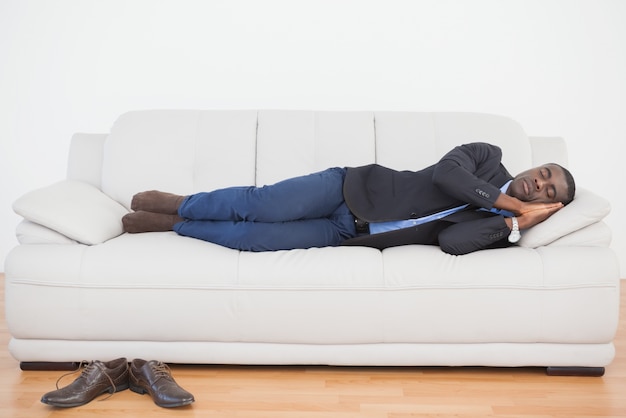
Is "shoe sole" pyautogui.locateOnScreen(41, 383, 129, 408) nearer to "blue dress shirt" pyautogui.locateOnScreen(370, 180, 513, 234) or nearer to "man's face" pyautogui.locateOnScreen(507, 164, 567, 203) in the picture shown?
"blue dress shirt" pyautogui.locateOnScreen(370, 180, 513, 234)

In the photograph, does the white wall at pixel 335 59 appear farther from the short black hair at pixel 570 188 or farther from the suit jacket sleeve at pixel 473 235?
the suit jacket sleeve at pixel 473 235

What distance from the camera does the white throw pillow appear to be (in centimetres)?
260

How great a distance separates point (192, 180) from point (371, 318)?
4.04 feet

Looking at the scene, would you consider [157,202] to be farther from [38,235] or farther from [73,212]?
[38,235]

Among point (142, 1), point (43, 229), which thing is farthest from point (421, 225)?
point (142, 1)

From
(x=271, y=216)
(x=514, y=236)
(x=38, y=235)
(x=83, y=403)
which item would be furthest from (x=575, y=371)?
(x=38, y=235)

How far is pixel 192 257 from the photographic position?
2541mm

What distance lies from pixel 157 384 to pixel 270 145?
1.39m

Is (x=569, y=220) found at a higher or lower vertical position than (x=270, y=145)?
lower

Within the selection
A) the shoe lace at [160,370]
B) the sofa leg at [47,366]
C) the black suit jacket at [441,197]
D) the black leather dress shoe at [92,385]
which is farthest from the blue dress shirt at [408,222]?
the sofa leg at [47,366]

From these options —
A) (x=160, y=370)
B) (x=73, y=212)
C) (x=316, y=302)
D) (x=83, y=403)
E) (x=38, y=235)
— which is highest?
(x=73, y=212)

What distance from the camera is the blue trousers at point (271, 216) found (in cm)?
271

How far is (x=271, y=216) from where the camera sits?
276cm

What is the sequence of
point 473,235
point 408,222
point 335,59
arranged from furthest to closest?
point 335,59 → point 408,222 → point 473,235
